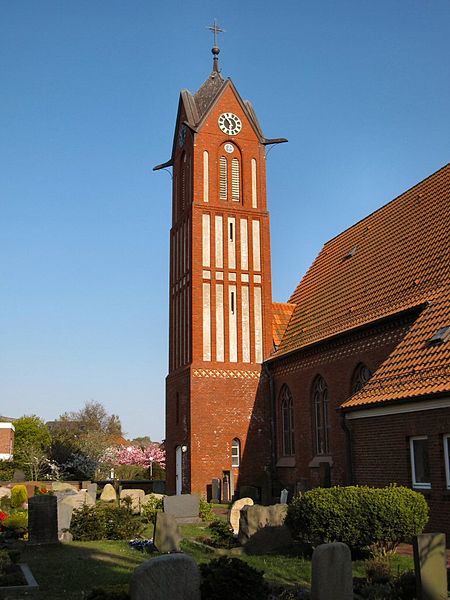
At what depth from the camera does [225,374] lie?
97.3 feet

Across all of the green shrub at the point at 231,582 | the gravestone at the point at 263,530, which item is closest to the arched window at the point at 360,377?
the gravestone at the point at 263,530

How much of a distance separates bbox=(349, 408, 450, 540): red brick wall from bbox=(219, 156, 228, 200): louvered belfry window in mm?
16103

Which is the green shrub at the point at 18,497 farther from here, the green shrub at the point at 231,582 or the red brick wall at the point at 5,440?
the red brick wall at the point at 5,440

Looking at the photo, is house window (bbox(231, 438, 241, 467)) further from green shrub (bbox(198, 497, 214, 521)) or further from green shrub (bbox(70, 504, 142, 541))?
green shrub (bbox(70, 504, 142, 541))

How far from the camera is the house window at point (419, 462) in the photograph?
628 inches

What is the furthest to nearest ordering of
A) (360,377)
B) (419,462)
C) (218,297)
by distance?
(218,297) < (360,377) < (419,462)

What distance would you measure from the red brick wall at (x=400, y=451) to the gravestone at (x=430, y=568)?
621 centimetres

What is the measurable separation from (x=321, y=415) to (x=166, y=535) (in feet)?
40.7

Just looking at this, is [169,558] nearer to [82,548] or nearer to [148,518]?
[82,548]

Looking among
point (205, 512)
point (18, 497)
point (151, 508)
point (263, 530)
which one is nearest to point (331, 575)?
point (263, 530)

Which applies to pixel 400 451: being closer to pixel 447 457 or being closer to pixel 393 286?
pixel 447 457

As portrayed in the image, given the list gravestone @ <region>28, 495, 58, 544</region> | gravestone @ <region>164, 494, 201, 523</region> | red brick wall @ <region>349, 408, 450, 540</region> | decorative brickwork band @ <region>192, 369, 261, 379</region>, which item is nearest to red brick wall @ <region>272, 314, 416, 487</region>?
decorative brickwork band @ <region>192, 369, 261, 379</region>

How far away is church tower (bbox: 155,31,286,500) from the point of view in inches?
1141

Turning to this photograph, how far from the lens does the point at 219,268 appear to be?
102ft
